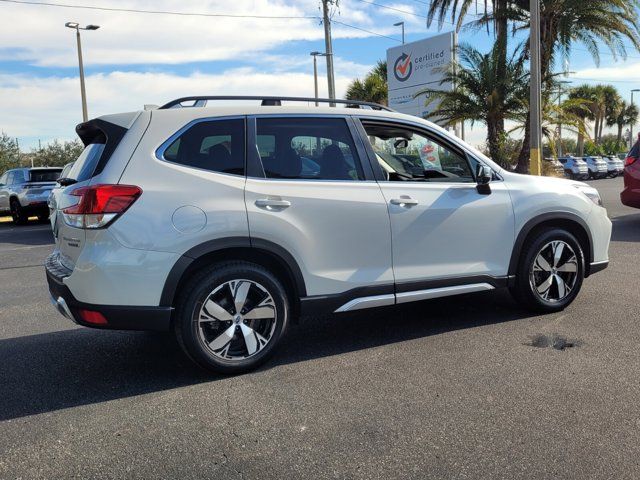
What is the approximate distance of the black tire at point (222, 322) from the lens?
374 centimetres

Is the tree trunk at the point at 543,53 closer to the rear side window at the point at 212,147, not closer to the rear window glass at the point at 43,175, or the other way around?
the rear window glass at the point at 43,175

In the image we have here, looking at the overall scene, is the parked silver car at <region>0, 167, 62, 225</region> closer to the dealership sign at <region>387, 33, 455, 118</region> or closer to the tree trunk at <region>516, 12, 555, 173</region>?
the tree trunk at <region>516, 12, 555, 173</region>

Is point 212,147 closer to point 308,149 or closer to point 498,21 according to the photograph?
point 308,149

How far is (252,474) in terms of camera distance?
2.74 meters

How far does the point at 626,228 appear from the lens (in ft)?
35.2

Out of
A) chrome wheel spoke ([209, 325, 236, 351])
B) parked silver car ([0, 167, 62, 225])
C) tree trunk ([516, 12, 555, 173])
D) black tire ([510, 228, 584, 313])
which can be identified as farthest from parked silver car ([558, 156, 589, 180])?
chrome wheel spoke ([209, 325, 236, 351])

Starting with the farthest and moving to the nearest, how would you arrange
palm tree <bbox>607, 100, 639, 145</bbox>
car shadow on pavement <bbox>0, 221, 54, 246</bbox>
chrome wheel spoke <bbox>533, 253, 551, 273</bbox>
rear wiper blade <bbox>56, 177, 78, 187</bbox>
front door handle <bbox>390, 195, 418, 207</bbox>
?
palm tree <bbox>607, 100, 639, 145</bbox>
car shadow on pavement <bbox>0, 221, 54, 246</bbox>
chrome wheel spoke <bbox>533, 253, 551, 273</bbox>
front door handle <bbox>390, 195, 418, 207</bbox>
rear wiper blade <bbox>56, 177, 78, 187</bbox>

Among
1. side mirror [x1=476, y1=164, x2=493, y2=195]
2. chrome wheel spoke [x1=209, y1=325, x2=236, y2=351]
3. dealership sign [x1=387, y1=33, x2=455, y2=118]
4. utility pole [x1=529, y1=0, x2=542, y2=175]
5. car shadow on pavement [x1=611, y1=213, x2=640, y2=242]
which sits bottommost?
car shadow on pavement [x1=611, y1=213, x2=640, y2=242]

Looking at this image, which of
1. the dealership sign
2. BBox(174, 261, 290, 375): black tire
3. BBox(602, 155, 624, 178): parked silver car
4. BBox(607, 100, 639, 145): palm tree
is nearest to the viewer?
BBox(174, 261, 290, 375): black tire

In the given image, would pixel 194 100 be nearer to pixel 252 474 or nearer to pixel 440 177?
pixel 440 177

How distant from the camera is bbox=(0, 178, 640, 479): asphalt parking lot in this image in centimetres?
282

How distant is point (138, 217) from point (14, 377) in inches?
60.7

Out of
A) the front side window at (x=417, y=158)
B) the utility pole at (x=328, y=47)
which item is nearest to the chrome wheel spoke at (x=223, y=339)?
the front side window at (x=417, y=158)

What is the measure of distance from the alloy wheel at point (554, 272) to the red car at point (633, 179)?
6.17 metres
